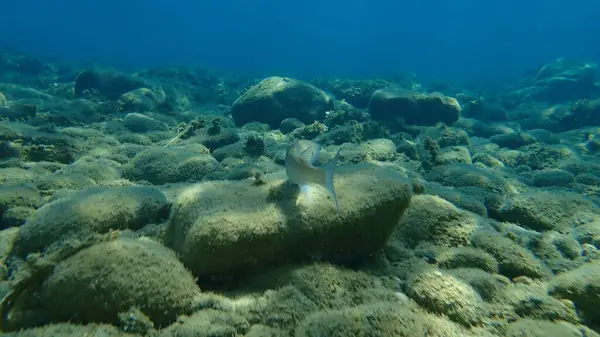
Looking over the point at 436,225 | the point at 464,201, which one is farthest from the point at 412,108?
the point at 436,225

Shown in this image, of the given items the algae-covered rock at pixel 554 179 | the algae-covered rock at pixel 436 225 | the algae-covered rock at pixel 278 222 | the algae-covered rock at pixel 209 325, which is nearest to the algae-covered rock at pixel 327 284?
the algae-covered rock at pixel 278 222

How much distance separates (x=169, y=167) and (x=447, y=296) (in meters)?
5.05

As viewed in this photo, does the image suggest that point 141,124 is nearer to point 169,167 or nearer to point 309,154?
point 169,167

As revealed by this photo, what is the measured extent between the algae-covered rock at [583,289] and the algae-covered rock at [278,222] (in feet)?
4.77

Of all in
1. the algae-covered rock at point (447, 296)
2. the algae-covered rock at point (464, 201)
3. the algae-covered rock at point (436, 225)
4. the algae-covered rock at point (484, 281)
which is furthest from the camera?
the algae-covered rock at point (464, 201)

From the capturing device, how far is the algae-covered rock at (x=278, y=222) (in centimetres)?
276

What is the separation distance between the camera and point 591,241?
4258 millimetres

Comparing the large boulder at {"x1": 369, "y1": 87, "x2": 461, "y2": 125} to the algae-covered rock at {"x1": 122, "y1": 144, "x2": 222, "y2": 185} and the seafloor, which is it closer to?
the seafloor

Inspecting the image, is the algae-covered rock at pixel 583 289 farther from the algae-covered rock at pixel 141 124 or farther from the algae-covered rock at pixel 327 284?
the algae-covered rock at pixel 141 124

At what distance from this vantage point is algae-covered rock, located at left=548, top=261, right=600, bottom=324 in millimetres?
2660

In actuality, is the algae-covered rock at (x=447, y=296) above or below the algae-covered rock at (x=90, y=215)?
above

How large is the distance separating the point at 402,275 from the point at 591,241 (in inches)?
122

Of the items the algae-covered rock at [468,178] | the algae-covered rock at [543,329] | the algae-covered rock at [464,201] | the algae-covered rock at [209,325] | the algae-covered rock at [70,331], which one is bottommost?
the algae-covered rock at [70,331]

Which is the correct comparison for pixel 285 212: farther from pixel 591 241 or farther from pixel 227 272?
pixel 591 241
